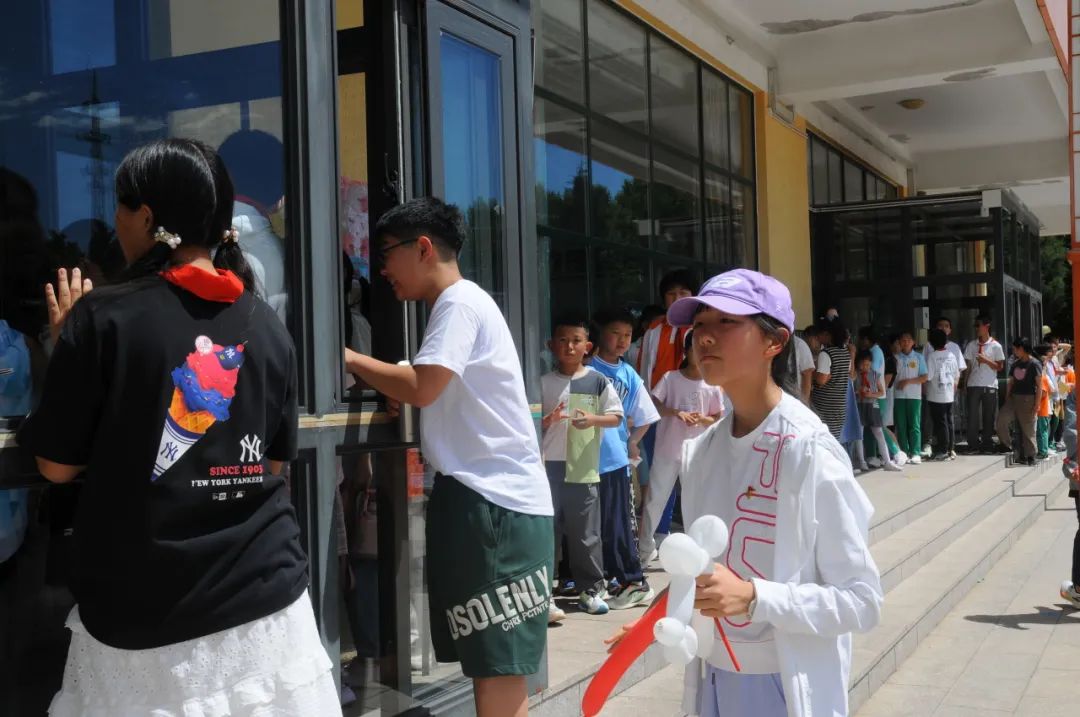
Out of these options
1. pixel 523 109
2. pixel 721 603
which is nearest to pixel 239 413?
pixel 721 603

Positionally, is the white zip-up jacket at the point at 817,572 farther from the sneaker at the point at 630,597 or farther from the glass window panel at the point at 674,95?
the glass window panel at the point at 674,95

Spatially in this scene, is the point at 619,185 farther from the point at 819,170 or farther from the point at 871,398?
the point at 819,170

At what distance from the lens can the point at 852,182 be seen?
17.8 metres

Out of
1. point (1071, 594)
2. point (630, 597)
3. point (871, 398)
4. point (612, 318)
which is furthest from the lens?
point (871, 398)

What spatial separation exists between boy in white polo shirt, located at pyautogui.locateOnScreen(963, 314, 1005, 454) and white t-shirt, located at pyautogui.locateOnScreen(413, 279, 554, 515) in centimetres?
1402

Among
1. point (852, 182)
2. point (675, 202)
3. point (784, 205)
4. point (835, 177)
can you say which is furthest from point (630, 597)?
point (852, 182)

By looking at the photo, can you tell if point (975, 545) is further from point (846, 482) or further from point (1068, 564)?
point (846, 482)

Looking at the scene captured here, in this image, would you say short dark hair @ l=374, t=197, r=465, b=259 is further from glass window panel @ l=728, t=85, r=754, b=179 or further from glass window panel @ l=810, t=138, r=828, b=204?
glass window panel @ l=810, t=138, r=828, b=204

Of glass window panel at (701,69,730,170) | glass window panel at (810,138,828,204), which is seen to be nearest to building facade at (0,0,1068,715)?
glass window panel at (701,69,730,170)

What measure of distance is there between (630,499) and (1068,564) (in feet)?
17.3

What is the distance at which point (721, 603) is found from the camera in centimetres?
201

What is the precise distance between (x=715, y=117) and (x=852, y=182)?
20.2 feet

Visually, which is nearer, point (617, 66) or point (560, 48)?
point (560, 48)

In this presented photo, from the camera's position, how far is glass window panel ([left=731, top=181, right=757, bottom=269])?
13.0 m
